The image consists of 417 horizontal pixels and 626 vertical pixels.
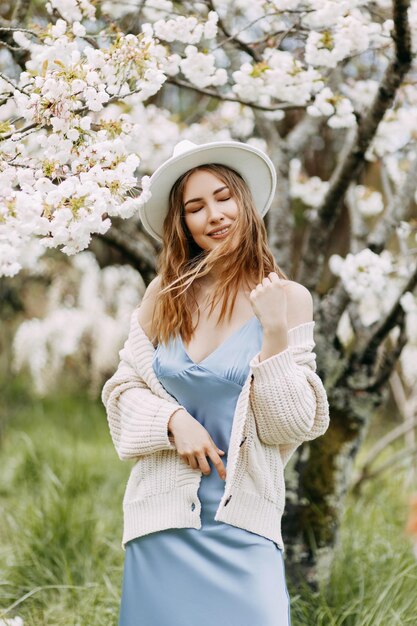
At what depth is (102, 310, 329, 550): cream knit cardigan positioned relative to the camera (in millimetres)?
2059

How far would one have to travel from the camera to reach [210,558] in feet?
6.83

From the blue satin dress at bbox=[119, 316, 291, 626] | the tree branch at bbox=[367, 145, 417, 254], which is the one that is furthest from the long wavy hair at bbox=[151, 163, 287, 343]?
the tree branch at bbox=[367, 145, 417, 254]

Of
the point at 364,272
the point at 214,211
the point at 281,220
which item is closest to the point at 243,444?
the point at 214,211

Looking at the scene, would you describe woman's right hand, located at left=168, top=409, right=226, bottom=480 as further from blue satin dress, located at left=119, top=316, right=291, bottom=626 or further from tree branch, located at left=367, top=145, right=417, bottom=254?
tree branch, located at left=367, top=145, right=417, bottom=254

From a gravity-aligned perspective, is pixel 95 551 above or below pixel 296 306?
below

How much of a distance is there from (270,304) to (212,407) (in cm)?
33

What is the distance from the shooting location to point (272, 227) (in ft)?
12.1

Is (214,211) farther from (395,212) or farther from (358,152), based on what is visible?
(395,212)

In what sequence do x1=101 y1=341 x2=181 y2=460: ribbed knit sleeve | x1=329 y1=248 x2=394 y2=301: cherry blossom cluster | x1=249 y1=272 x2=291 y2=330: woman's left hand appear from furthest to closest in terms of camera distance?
1. x1=329 y1=248 x2=394 y2=301: cherry blossom cluster
2. x1=101 y1=341 x2=181 y2=460: ribbed knit sleeve
3. x1=249 y1=272 x2=291 y2=330: woman's left hand

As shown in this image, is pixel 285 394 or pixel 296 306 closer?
pixel 285 394

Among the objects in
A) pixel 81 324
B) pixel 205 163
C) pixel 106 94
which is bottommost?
pixel 81 324

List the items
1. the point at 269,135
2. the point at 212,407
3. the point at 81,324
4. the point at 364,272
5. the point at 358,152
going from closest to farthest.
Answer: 1. the point at 212,407
2. the point at 358,152
3. the point at 364,272
4. the point at 269,135
5. the point at 81,324

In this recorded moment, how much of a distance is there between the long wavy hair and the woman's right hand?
0.25 meters

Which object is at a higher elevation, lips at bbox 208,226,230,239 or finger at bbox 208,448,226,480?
lips at bbox 208,226,230,239
